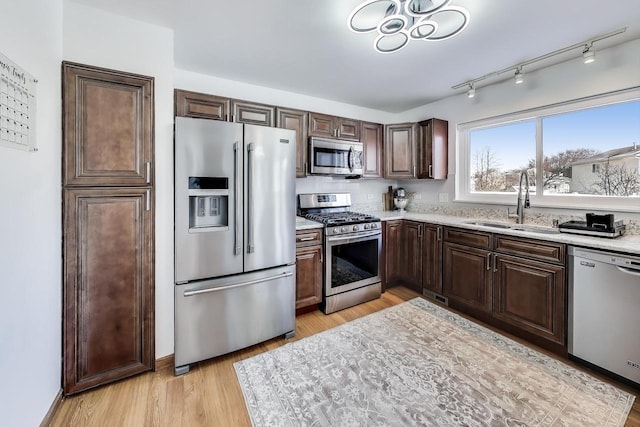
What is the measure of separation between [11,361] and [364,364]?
76.5 inches

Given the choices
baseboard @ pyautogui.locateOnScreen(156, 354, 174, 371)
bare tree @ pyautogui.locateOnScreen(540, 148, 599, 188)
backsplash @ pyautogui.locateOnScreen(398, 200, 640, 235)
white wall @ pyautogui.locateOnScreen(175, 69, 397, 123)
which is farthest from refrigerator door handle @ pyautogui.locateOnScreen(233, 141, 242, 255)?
bare tree @ pyautogui.locateOnScreen(540, 148, 599, 188)

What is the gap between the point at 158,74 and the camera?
6.23 feet

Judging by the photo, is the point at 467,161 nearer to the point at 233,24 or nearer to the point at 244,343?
the point at 233,24

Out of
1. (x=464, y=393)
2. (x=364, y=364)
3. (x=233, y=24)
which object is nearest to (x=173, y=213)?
(x=233, y=24)

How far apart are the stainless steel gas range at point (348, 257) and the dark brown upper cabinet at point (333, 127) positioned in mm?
801

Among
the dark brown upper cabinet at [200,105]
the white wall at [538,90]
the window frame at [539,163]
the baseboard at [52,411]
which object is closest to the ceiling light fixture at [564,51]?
the white wall at [538,90]

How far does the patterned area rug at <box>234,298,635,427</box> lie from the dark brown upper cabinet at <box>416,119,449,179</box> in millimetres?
1964

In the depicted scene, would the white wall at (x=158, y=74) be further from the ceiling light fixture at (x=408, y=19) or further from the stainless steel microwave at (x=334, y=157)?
the stainless steel microwave at (x=334, y=157)

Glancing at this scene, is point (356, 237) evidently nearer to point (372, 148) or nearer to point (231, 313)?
point (372, 148)

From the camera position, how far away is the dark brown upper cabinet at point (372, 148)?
3.54 metres

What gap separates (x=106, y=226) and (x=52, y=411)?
3.57ft

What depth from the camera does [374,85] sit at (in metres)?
3.08

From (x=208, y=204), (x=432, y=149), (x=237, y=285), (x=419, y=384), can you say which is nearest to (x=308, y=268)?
(x=237, y=285)

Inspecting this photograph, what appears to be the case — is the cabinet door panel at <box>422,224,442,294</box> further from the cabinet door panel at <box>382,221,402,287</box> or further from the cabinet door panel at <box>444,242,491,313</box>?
the cabinet door panel at <box>382,221,402,287</box>
